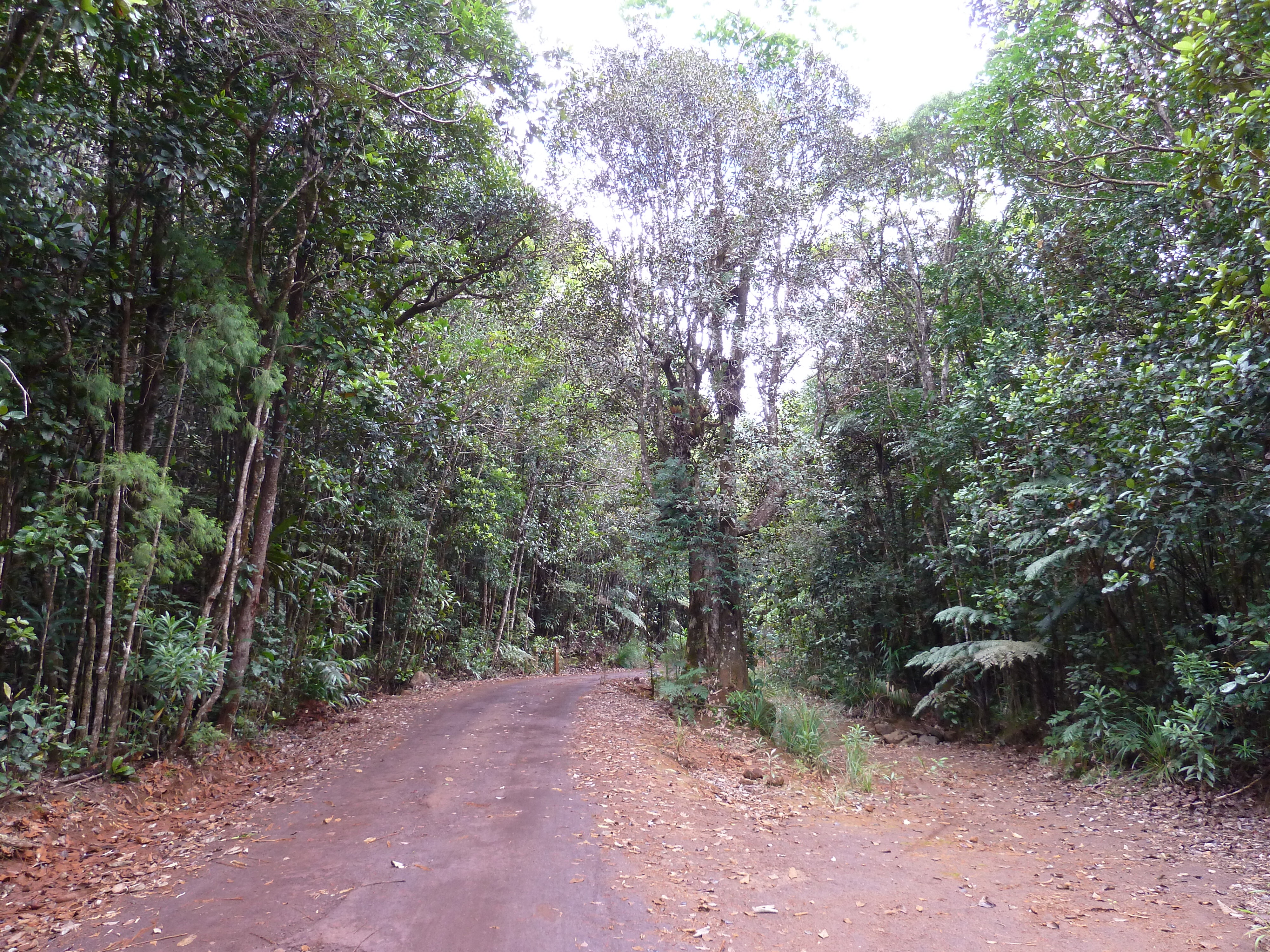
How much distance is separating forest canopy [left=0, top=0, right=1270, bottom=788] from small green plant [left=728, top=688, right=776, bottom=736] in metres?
0.66

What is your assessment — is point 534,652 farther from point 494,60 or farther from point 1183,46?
point 1183,46

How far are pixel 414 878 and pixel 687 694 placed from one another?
6716 millimetres

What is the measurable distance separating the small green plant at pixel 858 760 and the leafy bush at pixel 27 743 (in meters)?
7.65

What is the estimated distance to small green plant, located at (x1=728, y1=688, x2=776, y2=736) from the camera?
9977mm

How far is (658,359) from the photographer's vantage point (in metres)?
11.8

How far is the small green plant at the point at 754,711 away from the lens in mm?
9977

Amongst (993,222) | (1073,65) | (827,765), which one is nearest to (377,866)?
(827,765)

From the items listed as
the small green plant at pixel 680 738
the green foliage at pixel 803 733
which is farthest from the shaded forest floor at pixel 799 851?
the green foliage at pixel 803 733

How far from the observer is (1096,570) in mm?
8680

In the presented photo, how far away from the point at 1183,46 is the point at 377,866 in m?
7.99

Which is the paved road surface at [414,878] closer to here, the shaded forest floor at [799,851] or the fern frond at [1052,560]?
the shaded forest floor at [799,851]

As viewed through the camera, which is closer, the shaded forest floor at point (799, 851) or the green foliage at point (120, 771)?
the shaded forest floor at point (799, 851)

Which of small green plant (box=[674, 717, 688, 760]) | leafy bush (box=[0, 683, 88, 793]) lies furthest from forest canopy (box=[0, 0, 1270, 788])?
small green plant (box=[674, 717, 688, 760])

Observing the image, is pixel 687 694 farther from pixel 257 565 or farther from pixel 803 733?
pixel 257 565
